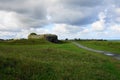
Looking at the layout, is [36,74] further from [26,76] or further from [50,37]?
[50,37]

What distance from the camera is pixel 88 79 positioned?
19359 millimetres

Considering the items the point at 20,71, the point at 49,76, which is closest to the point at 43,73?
the point at 49,76

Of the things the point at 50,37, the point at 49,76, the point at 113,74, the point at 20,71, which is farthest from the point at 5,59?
the point at 50,37

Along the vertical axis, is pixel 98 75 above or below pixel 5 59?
below

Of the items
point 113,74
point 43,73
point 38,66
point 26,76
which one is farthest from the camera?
point 113,74

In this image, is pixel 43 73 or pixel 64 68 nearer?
pixel 43 73

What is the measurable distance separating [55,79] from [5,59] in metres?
5.36

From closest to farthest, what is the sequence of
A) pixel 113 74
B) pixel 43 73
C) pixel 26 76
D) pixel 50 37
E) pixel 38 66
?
pixel 26 76, pixel 43 73, pixel 38 66, pixel 113 74, pixel 50 37

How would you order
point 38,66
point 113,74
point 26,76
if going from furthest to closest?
point 113,74
point 38,66
point 26,76

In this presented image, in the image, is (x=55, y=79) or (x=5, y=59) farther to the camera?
(x=5, y=59)

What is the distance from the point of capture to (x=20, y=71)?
1852 centimetres

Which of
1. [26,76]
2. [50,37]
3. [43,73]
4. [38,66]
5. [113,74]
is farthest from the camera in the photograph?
[50,37]

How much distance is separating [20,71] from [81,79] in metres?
5.08

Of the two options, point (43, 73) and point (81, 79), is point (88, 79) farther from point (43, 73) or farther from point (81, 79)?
point (43, 73)
